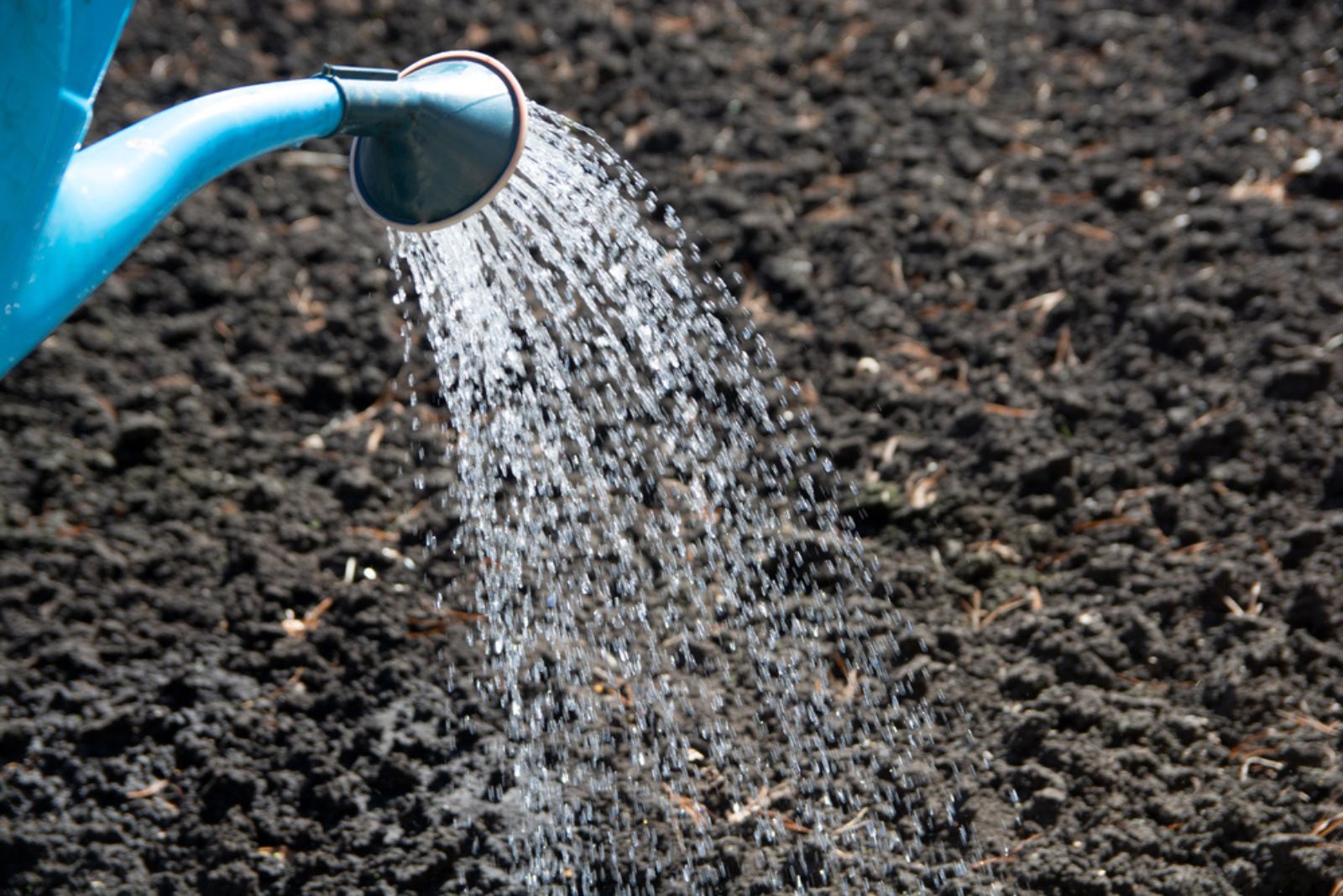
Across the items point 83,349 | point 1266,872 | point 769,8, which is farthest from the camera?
point 769,8

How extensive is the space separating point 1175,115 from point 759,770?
Result: 205 cm

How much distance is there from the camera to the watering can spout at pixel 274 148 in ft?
4.69

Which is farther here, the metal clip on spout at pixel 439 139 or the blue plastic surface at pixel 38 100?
the metal clip on spout at pixel 439 139

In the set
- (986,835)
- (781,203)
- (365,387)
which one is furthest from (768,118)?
(986,835)

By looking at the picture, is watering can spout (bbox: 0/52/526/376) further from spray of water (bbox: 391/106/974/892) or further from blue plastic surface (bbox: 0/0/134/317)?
spray of water (bbox: 391/106/974/892)

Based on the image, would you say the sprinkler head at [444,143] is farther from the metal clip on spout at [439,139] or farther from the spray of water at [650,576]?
the spray of water at [650,576]

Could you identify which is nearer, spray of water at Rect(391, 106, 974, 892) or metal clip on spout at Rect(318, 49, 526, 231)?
metal clip on spout at Rect(318, 49, 526, 231)

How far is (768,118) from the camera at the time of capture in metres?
3.43

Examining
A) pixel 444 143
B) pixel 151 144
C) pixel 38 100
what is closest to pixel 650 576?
pixel 444 143

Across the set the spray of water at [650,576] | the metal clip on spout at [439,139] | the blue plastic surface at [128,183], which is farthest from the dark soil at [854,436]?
the blue plastic surface at [128,183]

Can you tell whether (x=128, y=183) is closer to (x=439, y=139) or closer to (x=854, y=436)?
(x=439, y=139)

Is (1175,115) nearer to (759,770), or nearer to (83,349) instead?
(759,770)

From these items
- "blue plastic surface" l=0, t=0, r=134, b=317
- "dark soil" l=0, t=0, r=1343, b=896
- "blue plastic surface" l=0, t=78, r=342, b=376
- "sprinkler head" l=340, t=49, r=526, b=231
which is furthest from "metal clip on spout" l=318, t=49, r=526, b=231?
"dark soil" l=0, t=0, r=1343, b=896

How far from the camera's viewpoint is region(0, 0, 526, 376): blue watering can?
135 cm
